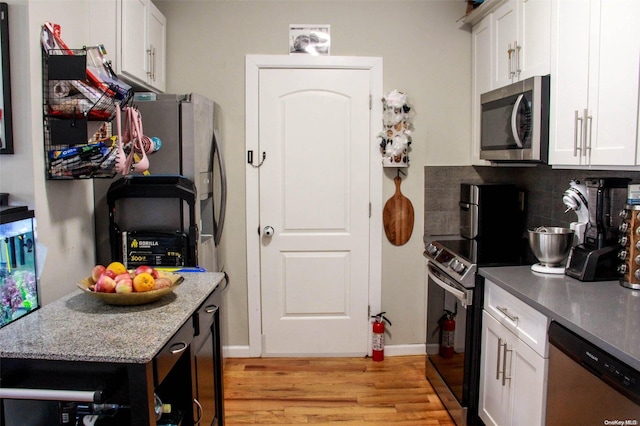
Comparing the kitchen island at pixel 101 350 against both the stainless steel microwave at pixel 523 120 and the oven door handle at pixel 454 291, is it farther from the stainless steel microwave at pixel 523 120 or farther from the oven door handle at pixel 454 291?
the stainless steel microwave at pixel 523 120

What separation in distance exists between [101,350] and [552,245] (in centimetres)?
193

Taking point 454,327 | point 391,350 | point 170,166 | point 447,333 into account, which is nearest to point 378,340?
point 391,350

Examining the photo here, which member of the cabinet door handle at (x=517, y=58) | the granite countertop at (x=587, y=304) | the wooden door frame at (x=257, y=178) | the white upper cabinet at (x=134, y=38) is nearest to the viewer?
the granite countertop at (x=587, y=304)

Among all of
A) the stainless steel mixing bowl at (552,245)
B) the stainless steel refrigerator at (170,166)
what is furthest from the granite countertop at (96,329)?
the stainless steel mixing bowl at (552,245)

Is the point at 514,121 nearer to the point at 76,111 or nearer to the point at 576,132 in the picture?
the point at 576,132

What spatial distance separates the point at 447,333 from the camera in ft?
8.97

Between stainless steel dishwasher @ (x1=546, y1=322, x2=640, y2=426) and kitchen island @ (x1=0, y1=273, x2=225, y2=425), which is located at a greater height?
kitchen island @ (x1=0, y1=273, x2=225, y2=425)

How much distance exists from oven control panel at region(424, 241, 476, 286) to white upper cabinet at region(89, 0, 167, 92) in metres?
2.03

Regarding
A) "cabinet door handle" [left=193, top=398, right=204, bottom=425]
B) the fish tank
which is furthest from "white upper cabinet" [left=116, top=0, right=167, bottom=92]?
"cabinet door handle" [left=193, top=398, right=204, bottom=425]

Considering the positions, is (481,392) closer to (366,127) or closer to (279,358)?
(279,358)

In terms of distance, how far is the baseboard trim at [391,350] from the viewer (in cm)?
343

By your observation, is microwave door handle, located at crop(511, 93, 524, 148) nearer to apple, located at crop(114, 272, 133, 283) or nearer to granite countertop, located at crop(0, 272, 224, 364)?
granite countertop, located at crop(0, 272, 224, 364)

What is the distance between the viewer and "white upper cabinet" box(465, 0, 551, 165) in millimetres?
2387

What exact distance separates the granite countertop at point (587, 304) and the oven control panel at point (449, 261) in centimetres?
9
